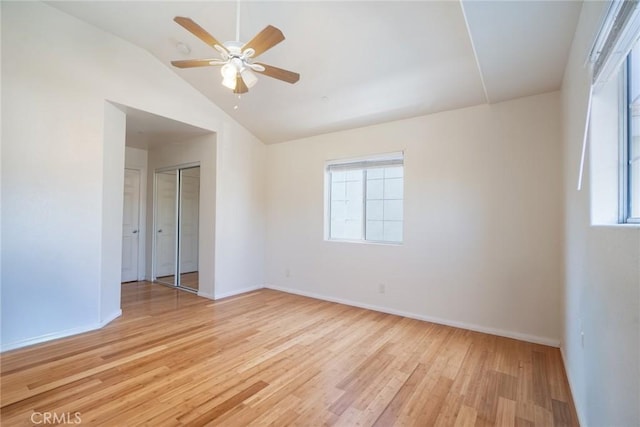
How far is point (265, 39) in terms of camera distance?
1910 millimetres

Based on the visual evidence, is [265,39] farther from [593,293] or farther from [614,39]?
[593,293]

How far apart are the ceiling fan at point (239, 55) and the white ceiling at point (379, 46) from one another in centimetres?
76

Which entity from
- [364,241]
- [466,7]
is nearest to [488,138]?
[466,7]

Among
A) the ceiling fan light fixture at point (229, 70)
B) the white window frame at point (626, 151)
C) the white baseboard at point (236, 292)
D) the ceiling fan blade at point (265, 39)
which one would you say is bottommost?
the white baseboard at point (236, 292)

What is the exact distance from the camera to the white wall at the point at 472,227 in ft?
9.13

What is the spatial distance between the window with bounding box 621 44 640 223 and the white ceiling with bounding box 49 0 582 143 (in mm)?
787

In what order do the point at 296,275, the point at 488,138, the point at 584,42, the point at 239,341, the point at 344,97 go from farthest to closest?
the point at 296,275 → the point at 344,97 → the point at 488,138 → the point at 239,341 → the point at 584,42

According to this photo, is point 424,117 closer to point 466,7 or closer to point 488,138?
point 488,138

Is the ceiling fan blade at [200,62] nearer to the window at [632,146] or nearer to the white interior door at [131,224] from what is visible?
the window at [632,146]

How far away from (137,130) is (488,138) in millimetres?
4592

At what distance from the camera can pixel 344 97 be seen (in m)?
3.39

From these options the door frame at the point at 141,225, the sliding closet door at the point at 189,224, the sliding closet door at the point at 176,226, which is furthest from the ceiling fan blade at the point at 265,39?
the door frame at the point at 141,225

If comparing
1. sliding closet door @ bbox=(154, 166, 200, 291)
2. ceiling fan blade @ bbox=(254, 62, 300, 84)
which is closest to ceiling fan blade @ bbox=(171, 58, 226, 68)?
ceiling fan blade @ bbox=(254, 62, 300, 84)

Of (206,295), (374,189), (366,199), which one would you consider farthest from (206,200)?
(374,189)
